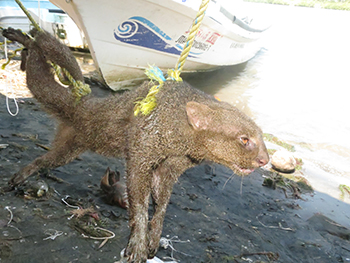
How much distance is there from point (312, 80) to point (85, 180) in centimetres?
1384

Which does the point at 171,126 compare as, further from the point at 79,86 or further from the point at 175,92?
the point at 79,86

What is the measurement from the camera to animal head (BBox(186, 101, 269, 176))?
218 centimetres

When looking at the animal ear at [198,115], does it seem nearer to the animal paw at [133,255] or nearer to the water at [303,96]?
the animal paw at [133,255]

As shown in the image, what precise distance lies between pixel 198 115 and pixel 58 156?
5.86ft

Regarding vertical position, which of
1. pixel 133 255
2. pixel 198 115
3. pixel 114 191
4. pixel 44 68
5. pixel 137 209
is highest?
pixel 198 115

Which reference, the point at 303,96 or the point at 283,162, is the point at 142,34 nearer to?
the point at 283,162

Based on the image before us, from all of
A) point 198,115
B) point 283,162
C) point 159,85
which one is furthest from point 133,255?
point 283,162

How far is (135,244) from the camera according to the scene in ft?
7.44

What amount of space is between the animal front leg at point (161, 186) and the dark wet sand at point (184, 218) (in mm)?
326

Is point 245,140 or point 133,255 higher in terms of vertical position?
point 245,140

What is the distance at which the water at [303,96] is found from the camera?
23.4ft

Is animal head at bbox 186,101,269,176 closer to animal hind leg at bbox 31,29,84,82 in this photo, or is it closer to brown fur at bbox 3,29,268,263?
brown fur at bbox 3,29,268,263

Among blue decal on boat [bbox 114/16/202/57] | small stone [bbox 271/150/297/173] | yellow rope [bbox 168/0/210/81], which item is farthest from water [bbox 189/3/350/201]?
yellow rope [bbox 168/0/210/81]

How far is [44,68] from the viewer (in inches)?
127
